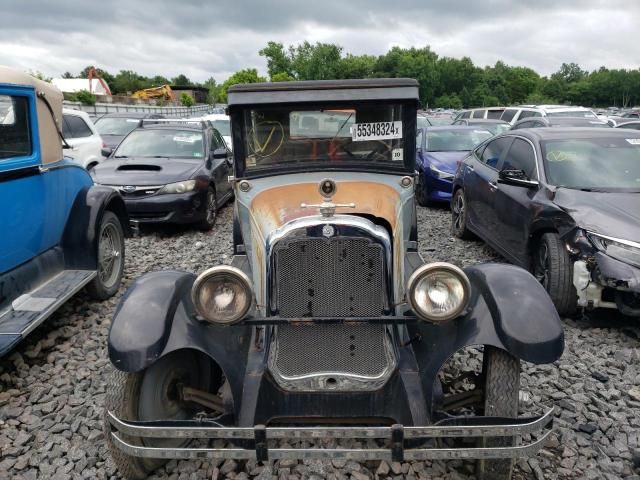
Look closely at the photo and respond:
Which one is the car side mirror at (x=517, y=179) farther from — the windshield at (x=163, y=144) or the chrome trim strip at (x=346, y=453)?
the windshield at (x=163, y=144)

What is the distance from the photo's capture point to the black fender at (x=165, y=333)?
99.4 inches

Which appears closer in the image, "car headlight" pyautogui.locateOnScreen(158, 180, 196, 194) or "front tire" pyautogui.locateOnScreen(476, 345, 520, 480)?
"front tire" pyautogui.locateOnScreen(476, 345, 520, 480)

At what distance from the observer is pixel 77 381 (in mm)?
3832

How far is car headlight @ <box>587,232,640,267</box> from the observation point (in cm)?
414

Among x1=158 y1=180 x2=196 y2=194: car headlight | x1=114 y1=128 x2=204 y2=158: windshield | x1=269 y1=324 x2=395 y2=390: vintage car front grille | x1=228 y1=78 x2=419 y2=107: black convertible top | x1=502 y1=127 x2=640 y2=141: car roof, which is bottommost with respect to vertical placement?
x1=269 y1=324 x2=395 y2=390: vintage car front grille

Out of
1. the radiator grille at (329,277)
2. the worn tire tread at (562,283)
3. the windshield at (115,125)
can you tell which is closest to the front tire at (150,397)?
the radiator grille at (329,277)

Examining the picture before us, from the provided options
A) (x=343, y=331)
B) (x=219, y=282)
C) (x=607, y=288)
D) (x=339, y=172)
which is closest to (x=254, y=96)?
(x=339, y=172)

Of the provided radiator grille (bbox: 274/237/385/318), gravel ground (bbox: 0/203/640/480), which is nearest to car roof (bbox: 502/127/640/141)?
gravel ground (bbox: 0/203/640/480)

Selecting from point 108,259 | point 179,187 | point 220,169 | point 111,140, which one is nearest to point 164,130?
point 220,169

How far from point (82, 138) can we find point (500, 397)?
10.2 meters

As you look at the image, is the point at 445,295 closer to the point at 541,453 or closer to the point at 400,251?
the point at 400,251

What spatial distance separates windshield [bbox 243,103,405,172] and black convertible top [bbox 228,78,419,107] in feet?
0.36

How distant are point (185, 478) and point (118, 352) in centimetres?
87

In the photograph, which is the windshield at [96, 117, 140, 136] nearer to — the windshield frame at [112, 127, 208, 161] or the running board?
Answer: the windshield frame at [112, 127, 208, 161]
